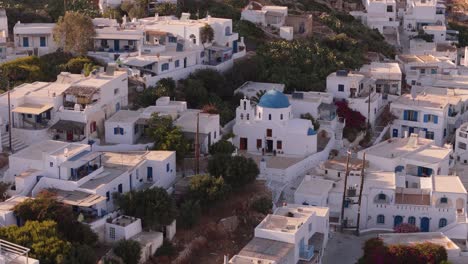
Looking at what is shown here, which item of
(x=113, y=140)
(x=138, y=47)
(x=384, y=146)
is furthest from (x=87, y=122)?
(x=384, y=146)

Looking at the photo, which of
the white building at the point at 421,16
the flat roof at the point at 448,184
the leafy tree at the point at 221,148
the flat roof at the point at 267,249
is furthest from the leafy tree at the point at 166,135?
the white building at the point at 421,16

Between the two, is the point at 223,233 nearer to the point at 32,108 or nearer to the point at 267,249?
the point at 267,249

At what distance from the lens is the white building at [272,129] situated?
→ 47.9 meters

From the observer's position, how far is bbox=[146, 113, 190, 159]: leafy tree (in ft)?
143

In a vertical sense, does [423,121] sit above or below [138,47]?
below

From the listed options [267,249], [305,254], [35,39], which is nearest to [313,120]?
[305,254]

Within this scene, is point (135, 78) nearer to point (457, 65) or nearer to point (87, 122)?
point (87, 122)

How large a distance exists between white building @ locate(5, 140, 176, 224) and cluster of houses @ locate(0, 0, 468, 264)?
2.3 inches

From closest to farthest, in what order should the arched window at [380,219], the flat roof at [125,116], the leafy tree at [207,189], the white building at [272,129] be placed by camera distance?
the leafy tree at [207,189], the arched window at [380,219], the flat roof at [125,116], the white building at [272,129]

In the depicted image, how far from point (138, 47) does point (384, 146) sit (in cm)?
1582

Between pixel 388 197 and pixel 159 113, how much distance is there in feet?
39.1

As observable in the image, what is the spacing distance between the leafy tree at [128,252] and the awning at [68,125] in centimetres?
1069

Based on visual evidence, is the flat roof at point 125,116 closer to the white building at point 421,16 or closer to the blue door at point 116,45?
the blue door at point 116,45

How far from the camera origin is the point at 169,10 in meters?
68.2
